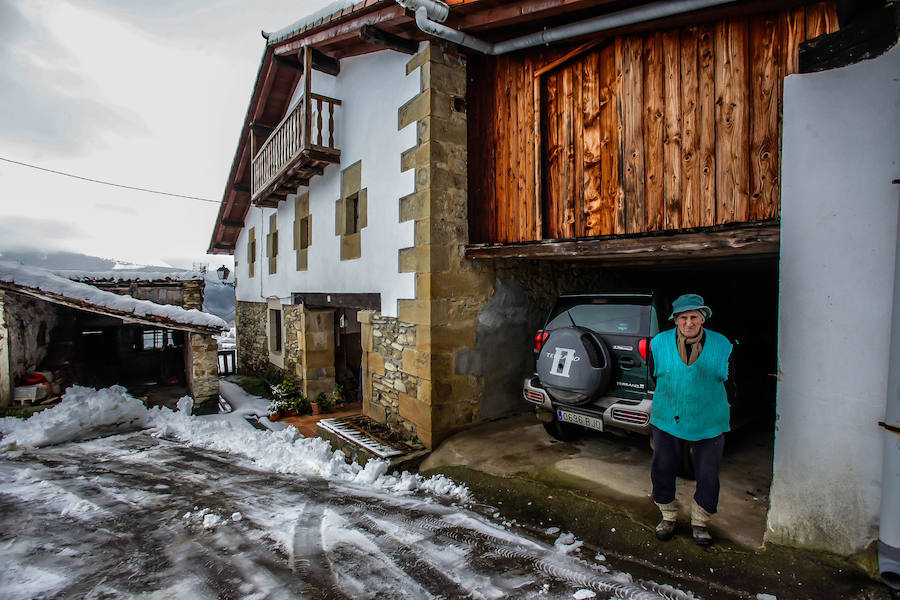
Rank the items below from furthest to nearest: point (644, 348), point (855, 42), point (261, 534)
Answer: point (644, 348)
point (261, 534)
point (855, 42)

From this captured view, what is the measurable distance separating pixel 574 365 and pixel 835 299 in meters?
2.10

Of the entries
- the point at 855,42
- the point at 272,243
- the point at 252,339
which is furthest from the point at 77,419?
the point at 855,42

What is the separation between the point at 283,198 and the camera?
11.1 meters

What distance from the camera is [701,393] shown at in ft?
10.0

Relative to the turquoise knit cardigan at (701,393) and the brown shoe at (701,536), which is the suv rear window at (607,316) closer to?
the turquoise knit cardigan at (701,393)

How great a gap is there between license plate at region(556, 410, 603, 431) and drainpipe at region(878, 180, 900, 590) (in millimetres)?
2084

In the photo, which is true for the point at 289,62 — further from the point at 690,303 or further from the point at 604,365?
the point at 690,303

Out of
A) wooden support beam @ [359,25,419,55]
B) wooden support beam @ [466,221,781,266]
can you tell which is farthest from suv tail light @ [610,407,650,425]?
wooden support beam @ [359,25,419,55]

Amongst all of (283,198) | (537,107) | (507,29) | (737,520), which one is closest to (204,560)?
(737,520)

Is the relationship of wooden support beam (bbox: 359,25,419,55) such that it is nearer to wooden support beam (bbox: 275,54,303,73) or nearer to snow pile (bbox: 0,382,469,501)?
wooden support beam (bbox: 275,54,303,73)

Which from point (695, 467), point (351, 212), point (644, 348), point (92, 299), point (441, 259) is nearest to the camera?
point (695, 467)

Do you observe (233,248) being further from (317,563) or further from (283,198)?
(317,563)

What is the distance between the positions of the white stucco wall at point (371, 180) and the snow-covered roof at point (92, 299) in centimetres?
247

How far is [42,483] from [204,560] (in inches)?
149
